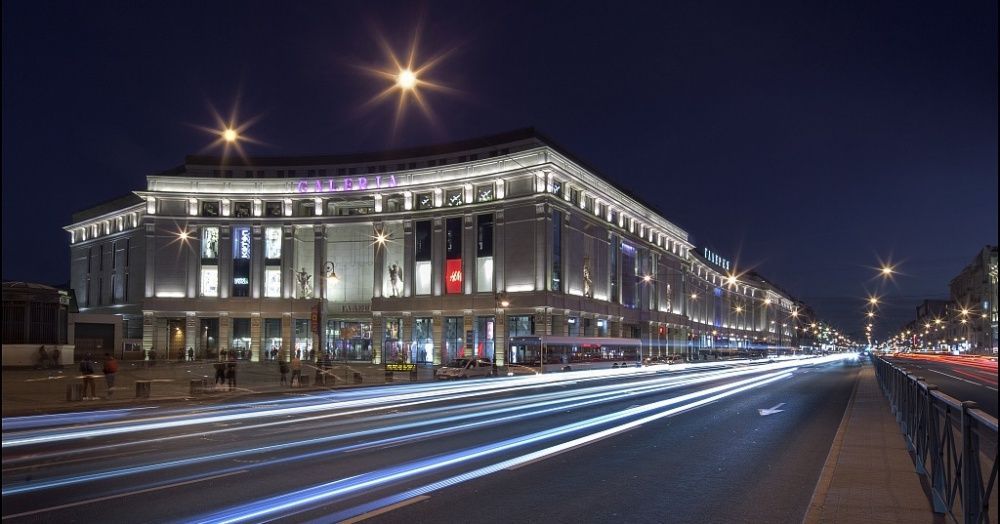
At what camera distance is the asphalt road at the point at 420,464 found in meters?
9.48

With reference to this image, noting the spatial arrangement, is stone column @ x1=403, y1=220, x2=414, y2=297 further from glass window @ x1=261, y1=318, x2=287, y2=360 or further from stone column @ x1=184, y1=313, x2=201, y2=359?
stone column @ x1=184, y1=313, x2=201, y2=359

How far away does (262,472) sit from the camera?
1218 centimetres

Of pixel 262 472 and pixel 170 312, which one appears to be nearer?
pixel 262 472

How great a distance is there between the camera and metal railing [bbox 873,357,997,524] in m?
6.17

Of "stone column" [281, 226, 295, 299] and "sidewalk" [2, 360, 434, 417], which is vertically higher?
"stone column" [281, 226, 295, 299]

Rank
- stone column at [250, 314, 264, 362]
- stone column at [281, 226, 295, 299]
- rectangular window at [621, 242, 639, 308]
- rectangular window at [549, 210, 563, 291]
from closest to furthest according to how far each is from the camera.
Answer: rectangular window at [549, 210, 563, 291], stone column at [250, 314, 264, 362], stone column at [281, 226, 295, 299], rectangular window at [621, 242, 639, 308]

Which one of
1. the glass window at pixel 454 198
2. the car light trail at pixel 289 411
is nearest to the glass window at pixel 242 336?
the glass window at pixel 454 198

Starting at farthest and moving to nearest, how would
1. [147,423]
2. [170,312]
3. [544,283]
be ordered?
[170,312] → [544,283] → [147,423]

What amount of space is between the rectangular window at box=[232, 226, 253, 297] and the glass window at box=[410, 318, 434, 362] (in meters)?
22.1

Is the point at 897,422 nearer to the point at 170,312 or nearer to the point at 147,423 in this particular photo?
the point at 147,423

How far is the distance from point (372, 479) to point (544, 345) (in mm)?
44533

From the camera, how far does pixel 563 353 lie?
57250mm

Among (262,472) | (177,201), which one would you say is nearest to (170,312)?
(177,201)

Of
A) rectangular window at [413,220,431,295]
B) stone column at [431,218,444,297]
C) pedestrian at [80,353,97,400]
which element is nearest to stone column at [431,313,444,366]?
stone column at [431,218,444,297]
